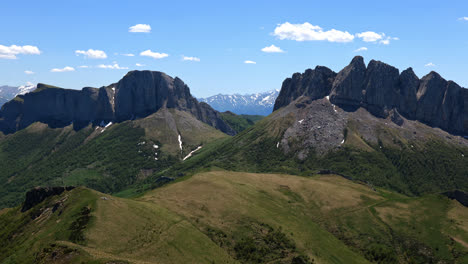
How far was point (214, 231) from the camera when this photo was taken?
150 metres

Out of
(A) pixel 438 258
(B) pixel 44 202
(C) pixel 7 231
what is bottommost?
(A) pixel 438 258

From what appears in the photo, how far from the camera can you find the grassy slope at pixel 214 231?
118 m

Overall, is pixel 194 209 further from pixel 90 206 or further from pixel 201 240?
pixel 90 206

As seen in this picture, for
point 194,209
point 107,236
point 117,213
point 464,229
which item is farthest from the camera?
point 464,229

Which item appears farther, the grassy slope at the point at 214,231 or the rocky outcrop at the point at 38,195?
the rocky outcrop at the point at 38,195

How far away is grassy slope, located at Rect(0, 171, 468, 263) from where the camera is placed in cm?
Answer: 11769

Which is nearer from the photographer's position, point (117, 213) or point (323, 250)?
point (117, 213)

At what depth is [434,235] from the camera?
588ft

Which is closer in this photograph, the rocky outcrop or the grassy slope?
the grassy slope

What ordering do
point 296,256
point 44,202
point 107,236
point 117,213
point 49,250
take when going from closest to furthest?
point 49,250 < point 107,236 < point 117,213 < point 296,256 < point 44,202

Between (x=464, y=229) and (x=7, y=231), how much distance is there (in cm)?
22181

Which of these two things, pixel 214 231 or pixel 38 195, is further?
pixel 38 195

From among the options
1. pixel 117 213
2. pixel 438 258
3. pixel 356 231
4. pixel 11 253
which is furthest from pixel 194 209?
pixel 438 258

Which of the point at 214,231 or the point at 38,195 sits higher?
the point at 38,195
